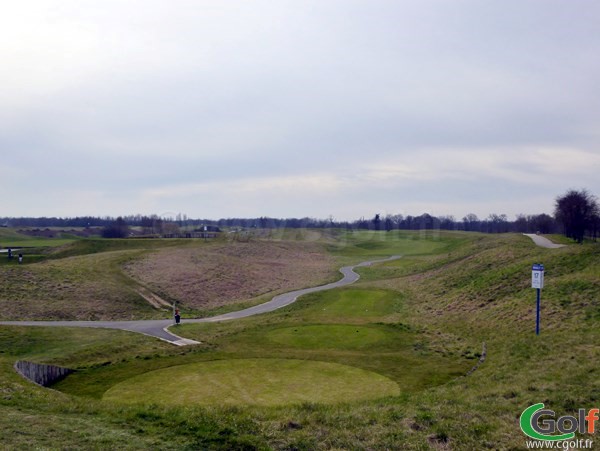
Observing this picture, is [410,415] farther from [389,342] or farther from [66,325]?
[66,325]

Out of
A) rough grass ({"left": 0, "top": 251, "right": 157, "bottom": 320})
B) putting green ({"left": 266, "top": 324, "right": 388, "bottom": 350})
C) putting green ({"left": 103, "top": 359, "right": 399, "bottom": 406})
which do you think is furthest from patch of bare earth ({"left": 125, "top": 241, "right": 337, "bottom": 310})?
putting green ({"left": 103, "top": 359, "right": 399, "bottom": 406})

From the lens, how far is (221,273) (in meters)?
68.2

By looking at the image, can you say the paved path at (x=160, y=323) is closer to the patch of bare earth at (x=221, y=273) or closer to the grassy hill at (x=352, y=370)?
the grassy hill at (x=352, y=370)

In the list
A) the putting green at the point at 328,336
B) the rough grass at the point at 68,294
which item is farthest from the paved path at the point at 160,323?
the putting green at the point at 328,336

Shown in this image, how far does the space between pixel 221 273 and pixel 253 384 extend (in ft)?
158

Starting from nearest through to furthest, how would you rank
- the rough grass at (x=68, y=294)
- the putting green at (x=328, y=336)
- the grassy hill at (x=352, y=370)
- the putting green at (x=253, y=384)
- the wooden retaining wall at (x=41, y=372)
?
the grassy hill at (x=352, y=370) → the putting green at (x=253, y=384) → the wooden retaining wall at (x=41, y=372) → the putting green at (x=328, y=336) → the rough grass at (x=68, y=294)
